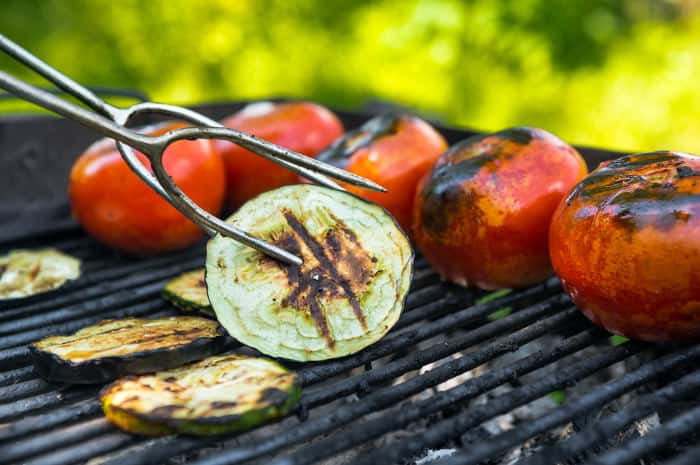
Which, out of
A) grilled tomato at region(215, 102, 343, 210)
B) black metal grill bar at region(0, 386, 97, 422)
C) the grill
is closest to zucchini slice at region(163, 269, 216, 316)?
the grill

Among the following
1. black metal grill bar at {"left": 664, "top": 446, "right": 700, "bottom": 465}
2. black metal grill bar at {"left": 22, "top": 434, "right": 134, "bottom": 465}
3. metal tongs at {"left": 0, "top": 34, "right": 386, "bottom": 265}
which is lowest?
black metal grill bar at {"left": 664, "top": 446, "right": 700, "bottom": 465}

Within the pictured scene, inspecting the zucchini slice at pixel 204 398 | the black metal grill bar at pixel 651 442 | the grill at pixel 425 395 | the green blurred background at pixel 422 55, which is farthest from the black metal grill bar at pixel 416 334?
the green blurred background at pixel 422 55

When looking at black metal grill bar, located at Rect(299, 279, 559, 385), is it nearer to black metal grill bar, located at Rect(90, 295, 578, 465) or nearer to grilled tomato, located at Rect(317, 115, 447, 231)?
black metal grill bar, located at Rect(90, 295, 578, 465)

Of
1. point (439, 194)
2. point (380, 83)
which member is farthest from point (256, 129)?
point (380, 83)

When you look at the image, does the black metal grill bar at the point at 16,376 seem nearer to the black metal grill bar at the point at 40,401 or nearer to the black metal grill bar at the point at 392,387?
the black metal grill bar at the point at 40,401

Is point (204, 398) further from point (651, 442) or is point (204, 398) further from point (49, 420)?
point (651, 442)

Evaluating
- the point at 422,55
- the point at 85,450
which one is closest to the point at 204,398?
the point at 85,450
